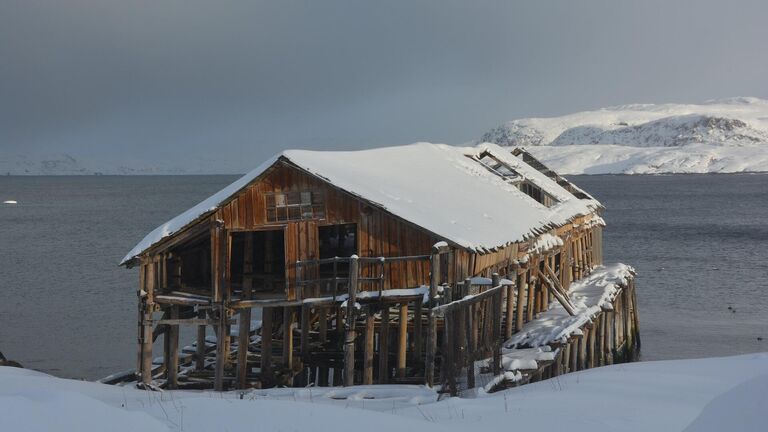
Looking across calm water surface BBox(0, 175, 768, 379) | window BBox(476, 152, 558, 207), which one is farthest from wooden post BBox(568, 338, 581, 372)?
calm water surface BBox(0, 175, 768, 379)

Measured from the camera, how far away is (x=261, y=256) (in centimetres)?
2530

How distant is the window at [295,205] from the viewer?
64.4ft

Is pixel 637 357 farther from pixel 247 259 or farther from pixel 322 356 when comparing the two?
pixel 247 259

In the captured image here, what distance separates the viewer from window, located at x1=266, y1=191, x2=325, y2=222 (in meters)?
19.6

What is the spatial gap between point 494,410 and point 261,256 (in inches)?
597

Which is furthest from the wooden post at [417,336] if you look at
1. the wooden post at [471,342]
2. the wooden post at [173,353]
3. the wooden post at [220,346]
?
the wooden post at [173,353]

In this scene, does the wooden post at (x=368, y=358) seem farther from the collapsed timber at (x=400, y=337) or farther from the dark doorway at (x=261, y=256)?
the dark doorway at (x=261, y=256)

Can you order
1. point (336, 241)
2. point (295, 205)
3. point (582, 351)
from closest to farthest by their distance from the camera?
1. point (295, 205)
2. point (582, 351)
3. point (336, 241)

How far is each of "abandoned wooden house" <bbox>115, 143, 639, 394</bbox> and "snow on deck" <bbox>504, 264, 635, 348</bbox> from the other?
4.1 inches

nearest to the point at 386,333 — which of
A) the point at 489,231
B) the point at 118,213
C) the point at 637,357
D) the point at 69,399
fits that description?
the point at 489,231

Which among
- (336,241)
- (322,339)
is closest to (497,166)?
(336,241)

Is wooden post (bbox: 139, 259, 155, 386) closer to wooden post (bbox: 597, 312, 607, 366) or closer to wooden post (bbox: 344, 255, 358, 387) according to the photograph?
wooden post (bbox: 344, 255, 358, 387)

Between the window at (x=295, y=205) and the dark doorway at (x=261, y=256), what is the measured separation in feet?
13.5

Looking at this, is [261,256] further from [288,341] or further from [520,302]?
[520,302]
